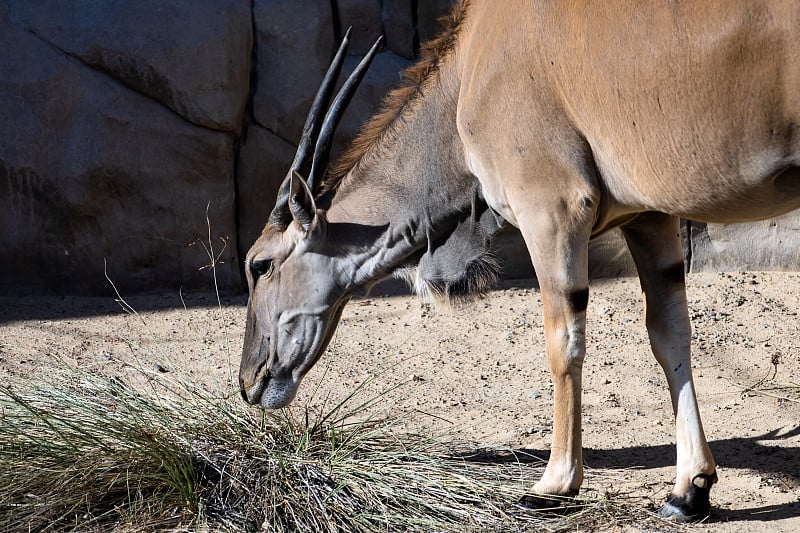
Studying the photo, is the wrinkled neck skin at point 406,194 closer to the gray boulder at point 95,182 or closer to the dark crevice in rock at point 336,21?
the gray boulder at point 95,182

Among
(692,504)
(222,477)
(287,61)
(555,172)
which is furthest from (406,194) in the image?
(287,61)

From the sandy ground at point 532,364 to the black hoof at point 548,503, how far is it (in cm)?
28

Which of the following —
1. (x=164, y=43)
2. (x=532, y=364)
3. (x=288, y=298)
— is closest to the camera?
(x=288, y=298)

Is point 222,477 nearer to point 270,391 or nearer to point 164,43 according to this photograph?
point 270,391

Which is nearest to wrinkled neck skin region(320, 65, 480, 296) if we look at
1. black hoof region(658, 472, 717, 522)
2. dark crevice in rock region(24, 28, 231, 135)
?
black hoof region(658, 472, 717, 522)

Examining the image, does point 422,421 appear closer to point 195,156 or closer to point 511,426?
point 511,426

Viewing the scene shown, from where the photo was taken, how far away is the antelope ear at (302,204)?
3.68m

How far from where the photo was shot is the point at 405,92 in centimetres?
388

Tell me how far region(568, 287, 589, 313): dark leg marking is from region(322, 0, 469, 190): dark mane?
102cm

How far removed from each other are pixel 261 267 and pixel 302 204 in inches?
13.3

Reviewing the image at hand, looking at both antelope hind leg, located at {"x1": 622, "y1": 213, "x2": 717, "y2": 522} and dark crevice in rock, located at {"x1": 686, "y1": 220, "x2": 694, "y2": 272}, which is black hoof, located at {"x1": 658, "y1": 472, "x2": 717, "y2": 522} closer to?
antelope hind leg, located at {"x1": 622, "y1": 213, "x2": 717, "y2": 522}

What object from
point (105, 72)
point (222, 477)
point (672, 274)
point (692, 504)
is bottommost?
point (692, 504)

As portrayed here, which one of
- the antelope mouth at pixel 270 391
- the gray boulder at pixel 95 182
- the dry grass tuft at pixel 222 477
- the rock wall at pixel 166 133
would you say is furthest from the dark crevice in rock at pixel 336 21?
the dry grass tuft at pixel 222 477

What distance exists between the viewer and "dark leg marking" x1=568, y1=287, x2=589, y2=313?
336 centimetres
